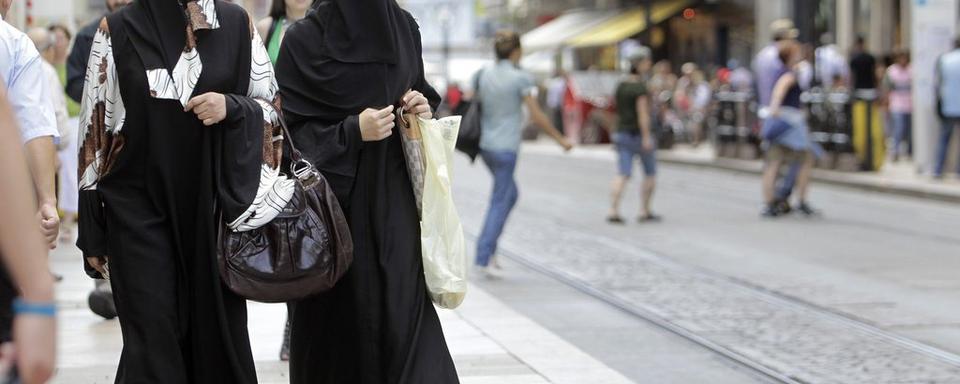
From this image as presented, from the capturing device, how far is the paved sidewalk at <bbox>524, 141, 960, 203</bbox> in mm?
18406

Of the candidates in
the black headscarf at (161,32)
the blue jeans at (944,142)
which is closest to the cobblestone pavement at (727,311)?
the black headscarf at (161,32)

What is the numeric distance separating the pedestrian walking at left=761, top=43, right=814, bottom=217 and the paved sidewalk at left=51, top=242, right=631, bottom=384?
6.56 meters

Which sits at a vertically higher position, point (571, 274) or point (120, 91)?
point (120, 91)

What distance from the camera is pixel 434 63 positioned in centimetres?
6612

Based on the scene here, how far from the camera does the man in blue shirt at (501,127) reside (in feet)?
36.2

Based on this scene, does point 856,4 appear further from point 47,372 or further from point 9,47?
point 47,372

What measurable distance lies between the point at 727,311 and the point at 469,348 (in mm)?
2347

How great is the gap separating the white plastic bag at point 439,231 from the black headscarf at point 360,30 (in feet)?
0.89

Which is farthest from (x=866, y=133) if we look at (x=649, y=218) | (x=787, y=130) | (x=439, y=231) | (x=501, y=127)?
(x=439, y=231)

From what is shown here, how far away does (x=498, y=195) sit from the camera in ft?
36.4

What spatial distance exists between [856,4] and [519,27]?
100 feet

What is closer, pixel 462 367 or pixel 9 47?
pixel 9 47

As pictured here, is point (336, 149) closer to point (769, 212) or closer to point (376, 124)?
point (376, 124)

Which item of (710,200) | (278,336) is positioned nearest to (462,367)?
(278,336)
